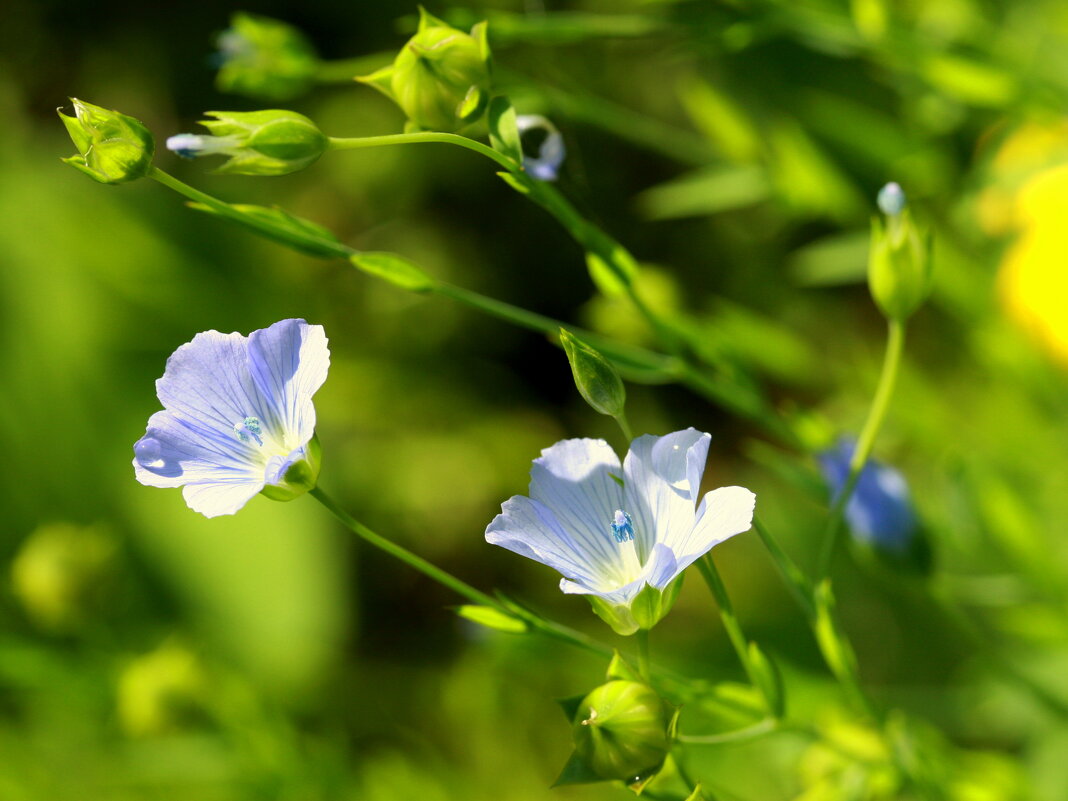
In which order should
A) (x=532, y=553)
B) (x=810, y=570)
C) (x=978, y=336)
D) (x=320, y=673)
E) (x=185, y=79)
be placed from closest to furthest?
1. (x=532, y=553)
2. (x=978, y=336)
3. (x=810, y=570)
4. (x=320, y=673)
5. (x=185, y=79)

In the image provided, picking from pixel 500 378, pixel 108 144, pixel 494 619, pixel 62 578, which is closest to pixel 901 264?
pixel 494 619

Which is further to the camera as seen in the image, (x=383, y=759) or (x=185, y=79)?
(x=185, y=79)

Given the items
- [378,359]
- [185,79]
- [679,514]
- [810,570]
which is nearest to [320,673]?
[378,359]

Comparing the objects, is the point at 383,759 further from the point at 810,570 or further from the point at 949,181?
the point at 949,181

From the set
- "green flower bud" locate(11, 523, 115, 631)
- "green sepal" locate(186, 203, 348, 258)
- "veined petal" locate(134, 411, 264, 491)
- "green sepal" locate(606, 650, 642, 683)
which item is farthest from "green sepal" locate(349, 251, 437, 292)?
"green flower bud" locate(11, 523, 115, 631)

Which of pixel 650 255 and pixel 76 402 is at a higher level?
pixel 650 255

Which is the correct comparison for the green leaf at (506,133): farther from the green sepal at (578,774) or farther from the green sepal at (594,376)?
the green sepal at (578,774)
